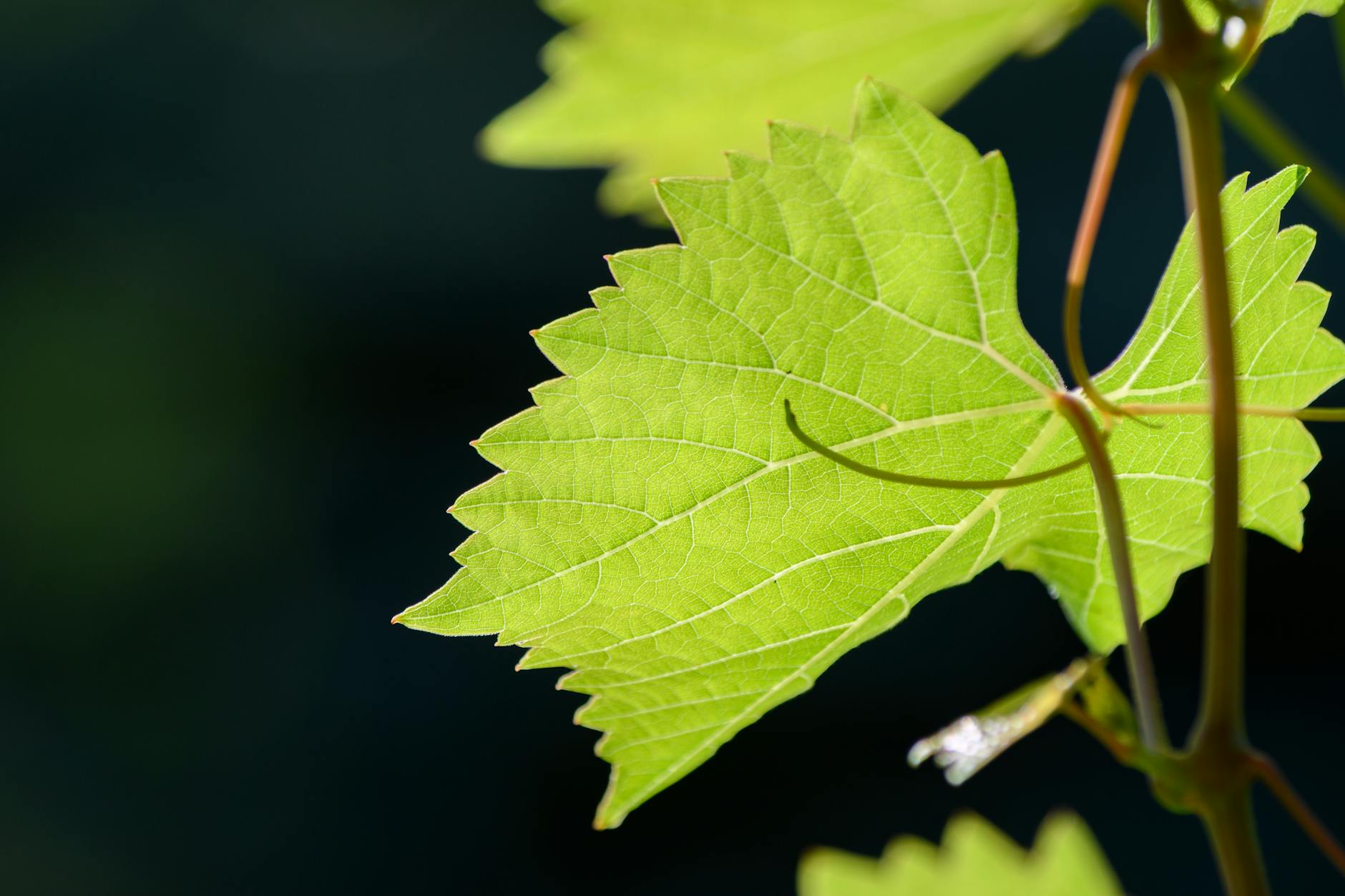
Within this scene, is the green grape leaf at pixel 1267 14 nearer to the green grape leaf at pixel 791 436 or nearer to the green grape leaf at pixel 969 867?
the green grape leaf at pixel 791 436

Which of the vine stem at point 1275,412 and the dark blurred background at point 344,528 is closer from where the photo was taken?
the vine stem at point 1275,412

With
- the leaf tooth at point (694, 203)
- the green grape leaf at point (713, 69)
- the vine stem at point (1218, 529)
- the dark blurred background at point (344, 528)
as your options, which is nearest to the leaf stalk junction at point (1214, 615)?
the vine stem at point (1218, 529)

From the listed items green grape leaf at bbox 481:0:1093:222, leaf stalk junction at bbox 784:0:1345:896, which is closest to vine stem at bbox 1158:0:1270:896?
leaf stalk junction at bbox 784:0:1345:896

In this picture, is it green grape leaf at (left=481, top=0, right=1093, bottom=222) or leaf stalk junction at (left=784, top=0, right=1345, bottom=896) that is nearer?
leaf stalk junction at (left=784, top=0, right=1345, bottom=896)

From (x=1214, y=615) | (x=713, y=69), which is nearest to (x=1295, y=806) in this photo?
(x=1214, y=615)

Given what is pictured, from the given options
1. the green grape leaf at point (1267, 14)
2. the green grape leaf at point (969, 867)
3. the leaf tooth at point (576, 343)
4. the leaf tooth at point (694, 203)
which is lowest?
the green grape leaf at point (969, 867)

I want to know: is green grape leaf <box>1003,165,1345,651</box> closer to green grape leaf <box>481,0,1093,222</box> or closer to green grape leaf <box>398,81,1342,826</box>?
green grape leaf <box>398,81,1342,826</box>

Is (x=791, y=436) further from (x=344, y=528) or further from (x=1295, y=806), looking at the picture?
(x=344, y=528)
